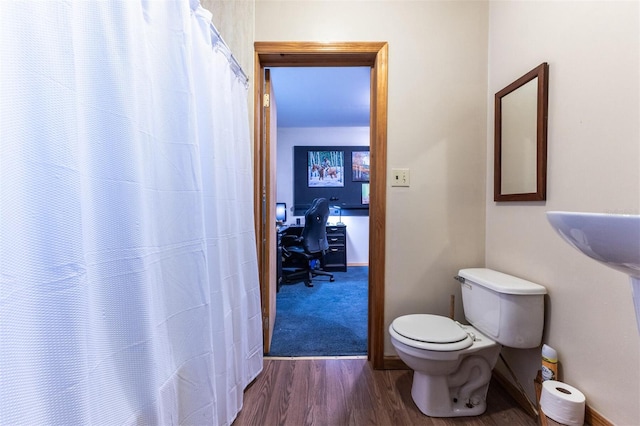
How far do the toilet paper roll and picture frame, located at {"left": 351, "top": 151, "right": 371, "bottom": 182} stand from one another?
3.46 m

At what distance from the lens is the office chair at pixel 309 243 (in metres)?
3.27

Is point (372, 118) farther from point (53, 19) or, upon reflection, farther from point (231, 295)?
point (53, 19)

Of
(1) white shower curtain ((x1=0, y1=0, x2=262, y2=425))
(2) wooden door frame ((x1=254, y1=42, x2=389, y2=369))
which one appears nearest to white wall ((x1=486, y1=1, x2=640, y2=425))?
(2) wooden door frame ((x1=254, y1=42, x2=389, y2=369))

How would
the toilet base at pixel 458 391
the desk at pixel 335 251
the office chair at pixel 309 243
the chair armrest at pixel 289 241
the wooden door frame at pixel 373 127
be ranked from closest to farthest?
the toilet base at pixel 458 391, the wooden door frame at pixel 373 127, the office chair at pixel 309 243, the chair armrest at pixel 289 241, the desk at pixel 335 251

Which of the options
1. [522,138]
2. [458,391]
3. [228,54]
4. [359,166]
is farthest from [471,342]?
[359,166]

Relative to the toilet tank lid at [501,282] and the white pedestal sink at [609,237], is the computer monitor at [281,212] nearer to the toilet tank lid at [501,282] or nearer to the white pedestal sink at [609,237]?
the toilet tank lid at [501,282]

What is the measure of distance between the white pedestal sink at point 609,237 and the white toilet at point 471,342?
2.11 feet

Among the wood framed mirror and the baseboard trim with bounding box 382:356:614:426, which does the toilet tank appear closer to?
the baseboard trim with bounding box 382:356:614:426

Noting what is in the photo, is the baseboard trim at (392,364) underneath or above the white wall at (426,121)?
underneath

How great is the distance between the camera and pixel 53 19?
0.51m

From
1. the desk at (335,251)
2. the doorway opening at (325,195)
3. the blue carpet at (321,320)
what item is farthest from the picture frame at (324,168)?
the blue carpet at (321,320)

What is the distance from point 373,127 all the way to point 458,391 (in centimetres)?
150

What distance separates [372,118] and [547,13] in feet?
2.96

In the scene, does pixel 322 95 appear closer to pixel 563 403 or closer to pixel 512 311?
pixel 512 311
